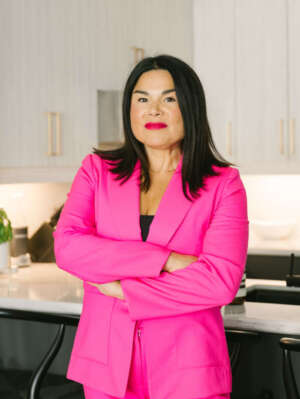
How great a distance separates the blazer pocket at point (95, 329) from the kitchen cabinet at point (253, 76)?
2297mm

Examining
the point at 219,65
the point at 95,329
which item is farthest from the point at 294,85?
the point at 95,329

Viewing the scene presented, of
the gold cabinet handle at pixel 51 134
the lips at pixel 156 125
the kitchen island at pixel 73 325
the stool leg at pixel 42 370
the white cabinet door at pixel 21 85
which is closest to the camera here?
the lips at pixel 156 125

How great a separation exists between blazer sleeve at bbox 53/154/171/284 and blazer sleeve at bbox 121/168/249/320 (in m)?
0.04

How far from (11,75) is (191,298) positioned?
1.99m

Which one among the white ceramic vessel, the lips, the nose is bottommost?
the white ceramic vessel

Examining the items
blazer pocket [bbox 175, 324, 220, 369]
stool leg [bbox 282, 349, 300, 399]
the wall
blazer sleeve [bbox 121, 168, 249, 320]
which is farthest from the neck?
the wall

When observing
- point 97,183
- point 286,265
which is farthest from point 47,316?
point 286,265

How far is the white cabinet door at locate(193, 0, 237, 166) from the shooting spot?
12.3 ft

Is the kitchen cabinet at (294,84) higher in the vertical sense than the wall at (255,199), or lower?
higher

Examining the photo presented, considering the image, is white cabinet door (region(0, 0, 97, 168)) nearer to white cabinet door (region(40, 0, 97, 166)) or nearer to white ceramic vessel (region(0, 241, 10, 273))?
white cabinet door (region(40, 0, 97, 166))

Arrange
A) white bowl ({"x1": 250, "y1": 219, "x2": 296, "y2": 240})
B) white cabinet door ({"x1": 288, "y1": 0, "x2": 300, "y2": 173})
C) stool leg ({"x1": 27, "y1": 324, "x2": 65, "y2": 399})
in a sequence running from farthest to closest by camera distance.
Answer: white bowl ({"x1": 250, "y1": 219, "x2": 296, "y2": 240}) < white cabinet door ({"x1": 288, "y1": 0, "x2": 300, "y2": 173}) < stool leg ({"x1": 27, "y1": 324, "x2": 65, "y2": 399})

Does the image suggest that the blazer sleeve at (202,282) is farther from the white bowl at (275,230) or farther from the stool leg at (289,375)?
the white bowl at (275,230)

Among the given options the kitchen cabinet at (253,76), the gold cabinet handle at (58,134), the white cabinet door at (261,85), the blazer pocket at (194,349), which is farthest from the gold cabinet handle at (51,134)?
the blazer pocket at (194,349)

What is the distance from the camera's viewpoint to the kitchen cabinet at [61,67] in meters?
3.08
